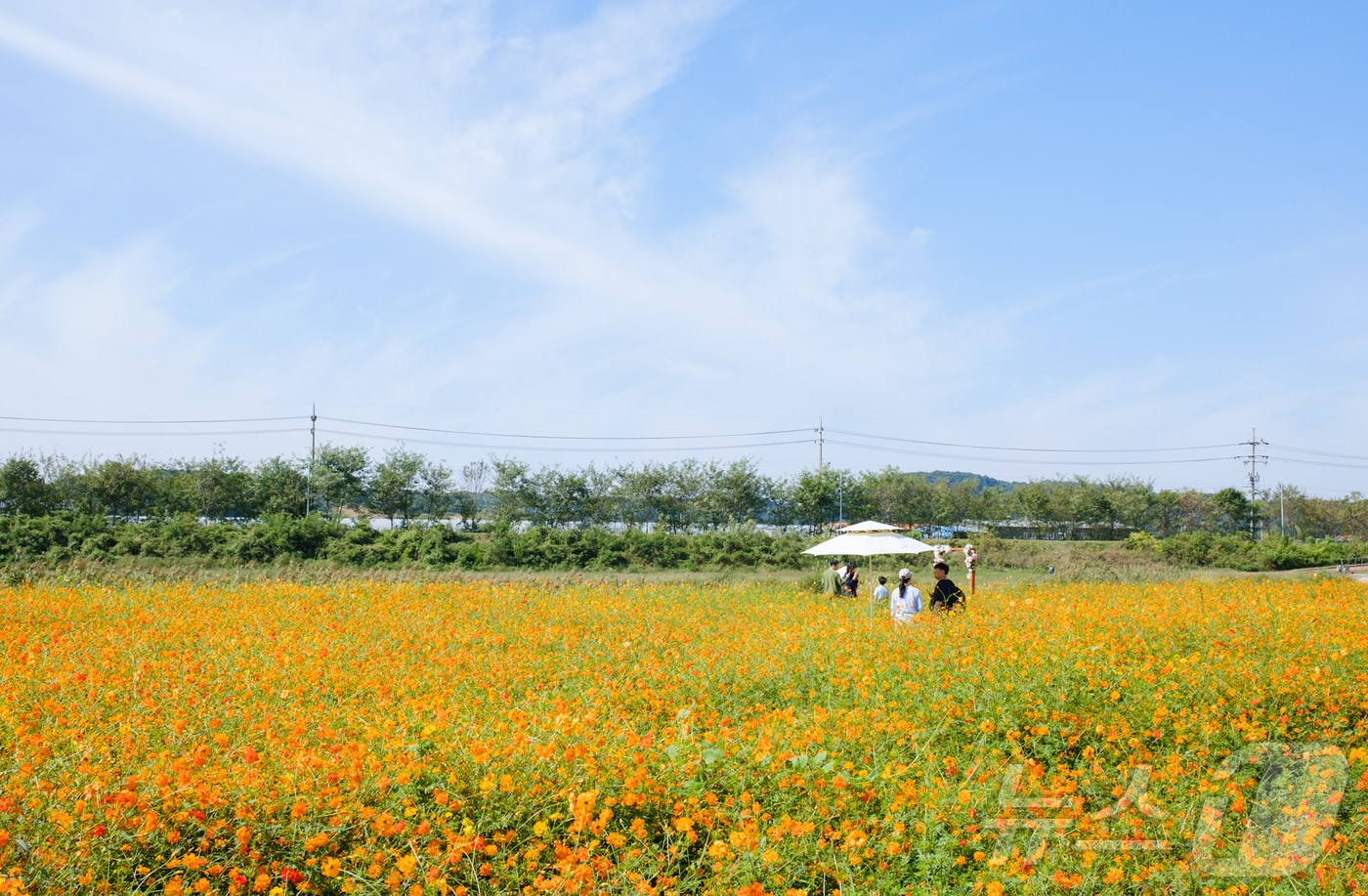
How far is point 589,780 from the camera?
11.4ft

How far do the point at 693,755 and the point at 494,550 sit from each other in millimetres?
22685

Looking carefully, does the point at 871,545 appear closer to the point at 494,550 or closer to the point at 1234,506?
the point at 494,550

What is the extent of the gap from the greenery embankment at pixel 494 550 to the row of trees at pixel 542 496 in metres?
8.86

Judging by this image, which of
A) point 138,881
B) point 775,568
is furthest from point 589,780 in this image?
point 775,568

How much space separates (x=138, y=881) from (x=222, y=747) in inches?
59.5

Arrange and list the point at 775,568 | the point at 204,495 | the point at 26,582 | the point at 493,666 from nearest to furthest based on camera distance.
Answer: the point at 493,666
the point at 26,582
the point at 775,568
the point at 204,495

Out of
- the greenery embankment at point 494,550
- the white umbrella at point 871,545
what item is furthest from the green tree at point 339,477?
the white umbrella at point 871,545

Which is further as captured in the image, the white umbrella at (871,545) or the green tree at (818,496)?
the green tree at (818,496)

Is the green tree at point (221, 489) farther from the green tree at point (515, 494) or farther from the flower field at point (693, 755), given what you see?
the flower field at point (693, 755)

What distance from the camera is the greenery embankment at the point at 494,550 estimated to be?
2338 centimetres

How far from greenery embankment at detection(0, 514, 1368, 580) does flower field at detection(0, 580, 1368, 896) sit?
48.0ft

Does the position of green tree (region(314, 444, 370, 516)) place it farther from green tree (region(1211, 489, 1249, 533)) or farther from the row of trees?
green tree (region(1211, 489, 1249, 533))

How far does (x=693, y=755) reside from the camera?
384 cm

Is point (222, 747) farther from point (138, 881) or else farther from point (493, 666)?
point (493, 666)
